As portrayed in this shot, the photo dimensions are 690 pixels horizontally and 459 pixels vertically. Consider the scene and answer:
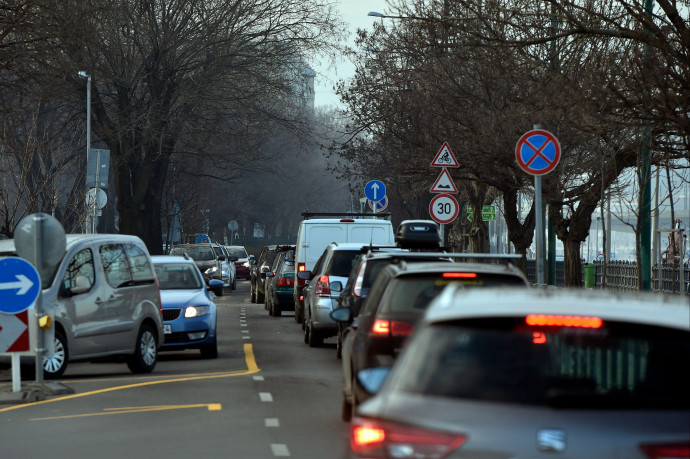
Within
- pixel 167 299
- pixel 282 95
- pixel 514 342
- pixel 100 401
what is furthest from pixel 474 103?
pixel 514 342

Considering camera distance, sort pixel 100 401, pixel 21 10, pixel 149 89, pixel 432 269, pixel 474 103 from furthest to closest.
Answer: pixel 149 89
pixel 474 103
pixel 21 10
pixel 100 401
pixel 432 269

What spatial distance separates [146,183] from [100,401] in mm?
29650

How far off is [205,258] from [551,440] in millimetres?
41405

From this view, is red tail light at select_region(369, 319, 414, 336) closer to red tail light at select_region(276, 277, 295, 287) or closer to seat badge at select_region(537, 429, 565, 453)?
seat badge at select_region(537, 429, 565, 453)

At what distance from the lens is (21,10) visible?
18781 mm

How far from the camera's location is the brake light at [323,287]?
20.2m

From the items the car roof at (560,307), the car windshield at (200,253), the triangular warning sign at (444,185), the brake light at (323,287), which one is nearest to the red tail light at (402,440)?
the car roof at (560,307)

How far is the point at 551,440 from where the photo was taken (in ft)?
13.5

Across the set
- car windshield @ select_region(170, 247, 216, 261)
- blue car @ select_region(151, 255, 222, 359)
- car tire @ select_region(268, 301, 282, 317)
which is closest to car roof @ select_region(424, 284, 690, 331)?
blue car @ select_region(151, 255, 222, 359)

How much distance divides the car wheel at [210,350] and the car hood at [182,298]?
2.06ft

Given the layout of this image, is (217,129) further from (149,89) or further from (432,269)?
(432,269)

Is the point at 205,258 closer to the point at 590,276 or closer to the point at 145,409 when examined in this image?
the point at 590,276

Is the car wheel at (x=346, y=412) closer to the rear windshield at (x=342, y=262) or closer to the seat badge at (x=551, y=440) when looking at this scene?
the seat badge at (x=551, y=440)

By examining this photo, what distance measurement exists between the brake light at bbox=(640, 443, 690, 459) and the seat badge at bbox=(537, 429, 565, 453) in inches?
9.8
